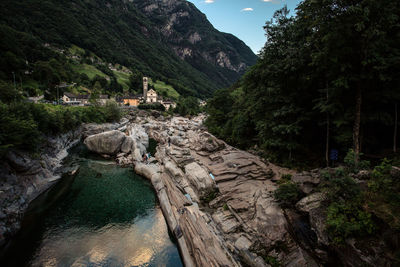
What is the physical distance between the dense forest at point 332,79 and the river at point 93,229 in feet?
48.4

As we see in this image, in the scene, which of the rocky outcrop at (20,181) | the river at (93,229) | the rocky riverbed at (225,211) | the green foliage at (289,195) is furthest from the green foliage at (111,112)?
the green foliage at (289,195)

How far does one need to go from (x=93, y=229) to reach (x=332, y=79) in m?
22.4

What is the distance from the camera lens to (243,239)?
11711 mm

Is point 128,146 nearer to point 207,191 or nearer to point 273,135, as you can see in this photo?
point 207,191

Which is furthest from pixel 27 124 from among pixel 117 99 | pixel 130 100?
pixel 130 100

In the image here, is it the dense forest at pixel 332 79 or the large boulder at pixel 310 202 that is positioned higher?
the dense forest at pixel 332 79

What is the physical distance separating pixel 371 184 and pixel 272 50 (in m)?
14.7

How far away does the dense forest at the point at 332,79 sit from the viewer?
1041 centimetres

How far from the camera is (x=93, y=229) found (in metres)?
14.1

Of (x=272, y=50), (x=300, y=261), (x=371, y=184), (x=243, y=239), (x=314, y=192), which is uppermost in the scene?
(x=272, y=50)

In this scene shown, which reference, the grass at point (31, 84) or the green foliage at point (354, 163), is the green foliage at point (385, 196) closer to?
the green foliage at point (354, 163)

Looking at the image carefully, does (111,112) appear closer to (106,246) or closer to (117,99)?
(117,99)

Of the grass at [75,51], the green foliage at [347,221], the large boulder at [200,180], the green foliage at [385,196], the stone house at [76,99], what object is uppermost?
the grass at [75,51]

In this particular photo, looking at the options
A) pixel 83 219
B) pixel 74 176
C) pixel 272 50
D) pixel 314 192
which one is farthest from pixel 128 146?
pixel 314 192
